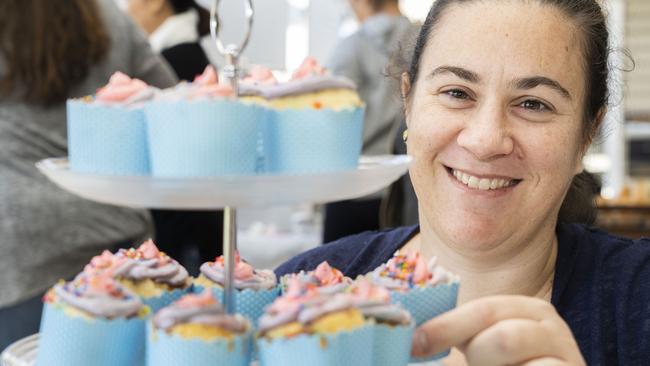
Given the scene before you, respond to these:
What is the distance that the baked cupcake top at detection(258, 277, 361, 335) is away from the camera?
0.91 m

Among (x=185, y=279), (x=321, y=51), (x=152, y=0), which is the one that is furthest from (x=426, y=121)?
(x=321, y=51)

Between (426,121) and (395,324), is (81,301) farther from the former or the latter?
(426,121)

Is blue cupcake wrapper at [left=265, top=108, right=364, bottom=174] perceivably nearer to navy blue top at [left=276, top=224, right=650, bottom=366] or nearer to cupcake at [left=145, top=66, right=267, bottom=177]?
cupcake at [left=145, top=66, right=267, bottom=177]

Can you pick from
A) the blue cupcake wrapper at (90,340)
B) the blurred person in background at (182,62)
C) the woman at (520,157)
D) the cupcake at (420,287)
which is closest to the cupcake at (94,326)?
the blue cupcake wrapper at (90,340)

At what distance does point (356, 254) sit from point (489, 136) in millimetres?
471

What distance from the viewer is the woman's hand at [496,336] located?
0.99 metres

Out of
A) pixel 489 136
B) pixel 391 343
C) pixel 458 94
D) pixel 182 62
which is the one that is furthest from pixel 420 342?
A: pixel 182 62

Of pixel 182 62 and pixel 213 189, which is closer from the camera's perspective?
pixel 213 189

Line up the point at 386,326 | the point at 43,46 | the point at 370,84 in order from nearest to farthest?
1. the point at 386,326
2. the point at 43,46
3. the point at 370,84

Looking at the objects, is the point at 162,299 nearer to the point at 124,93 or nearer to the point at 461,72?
the point at 124,93

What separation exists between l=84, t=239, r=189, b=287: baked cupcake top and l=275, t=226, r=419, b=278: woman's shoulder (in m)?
0.64

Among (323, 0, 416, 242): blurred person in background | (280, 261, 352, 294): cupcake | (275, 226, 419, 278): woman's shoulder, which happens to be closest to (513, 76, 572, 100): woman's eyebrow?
(275, 226, 419, 278): woman's shoulder

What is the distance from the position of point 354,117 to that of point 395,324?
25 cm

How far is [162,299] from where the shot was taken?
110cm
